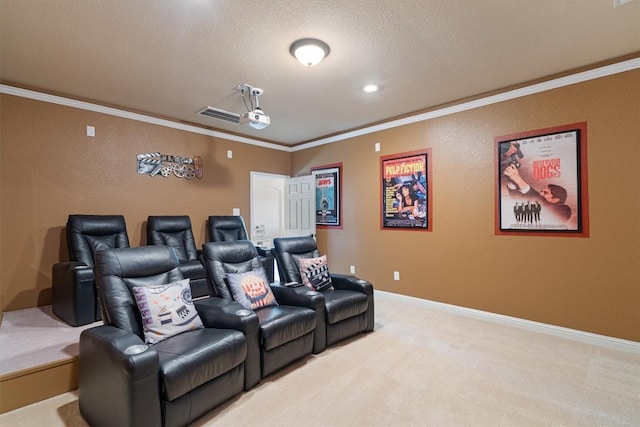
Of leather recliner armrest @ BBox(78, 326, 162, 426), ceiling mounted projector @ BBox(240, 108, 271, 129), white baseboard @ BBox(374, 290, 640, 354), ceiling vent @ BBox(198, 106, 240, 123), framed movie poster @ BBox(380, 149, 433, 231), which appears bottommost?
white baseboard @ BBox(374, 290, 640, 354)

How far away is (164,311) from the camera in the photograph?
217 cm

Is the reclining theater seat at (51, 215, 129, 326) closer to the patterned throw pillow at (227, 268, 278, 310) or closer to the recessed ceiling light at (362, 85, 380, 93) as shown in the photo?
the patterned throw pillow at (227, 268, 278, 310)

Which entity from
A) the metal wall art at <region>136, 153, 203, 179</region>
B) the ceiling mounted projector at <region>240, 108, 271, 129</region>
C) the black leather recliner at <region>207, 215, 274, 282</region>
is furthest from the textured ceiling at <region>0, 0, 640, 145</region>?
the black leather recliner at <region>207, 215, 274, 282</region>

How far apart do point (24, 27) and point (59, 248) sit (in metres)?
2.37

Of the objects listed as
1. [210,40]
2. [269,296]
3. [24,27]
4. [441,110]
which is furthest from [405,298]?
[24,27]

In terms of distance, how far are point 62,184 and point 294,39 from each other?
10.7ft

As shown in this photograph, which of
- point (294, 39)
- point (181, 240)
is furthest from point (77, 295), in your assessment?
point (294, 39)

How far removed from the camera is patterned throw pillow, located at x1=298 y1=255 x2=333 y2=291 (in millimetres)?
3329

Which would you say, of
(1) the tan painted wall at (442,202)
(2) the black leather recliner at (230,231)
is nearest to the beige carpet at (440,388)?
(1) the tan painted wall at (442,202)

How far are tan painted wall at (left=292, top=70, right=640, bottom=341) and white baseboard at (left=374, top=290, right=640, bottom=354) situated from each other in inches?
2.2

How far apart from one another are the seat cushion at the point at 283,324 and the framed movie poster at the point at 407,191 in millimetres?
2315

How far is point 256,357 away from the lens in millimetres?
2305

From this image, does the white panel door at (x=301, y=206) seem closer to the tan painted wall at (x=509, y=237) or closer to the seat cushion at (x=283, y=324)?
the tan painted wall at (x=509, y=237)

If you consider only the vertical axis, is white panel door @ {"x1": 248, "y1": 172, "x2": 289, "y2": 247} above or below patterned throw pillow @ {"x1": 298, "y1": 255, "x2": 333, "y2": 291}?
above
